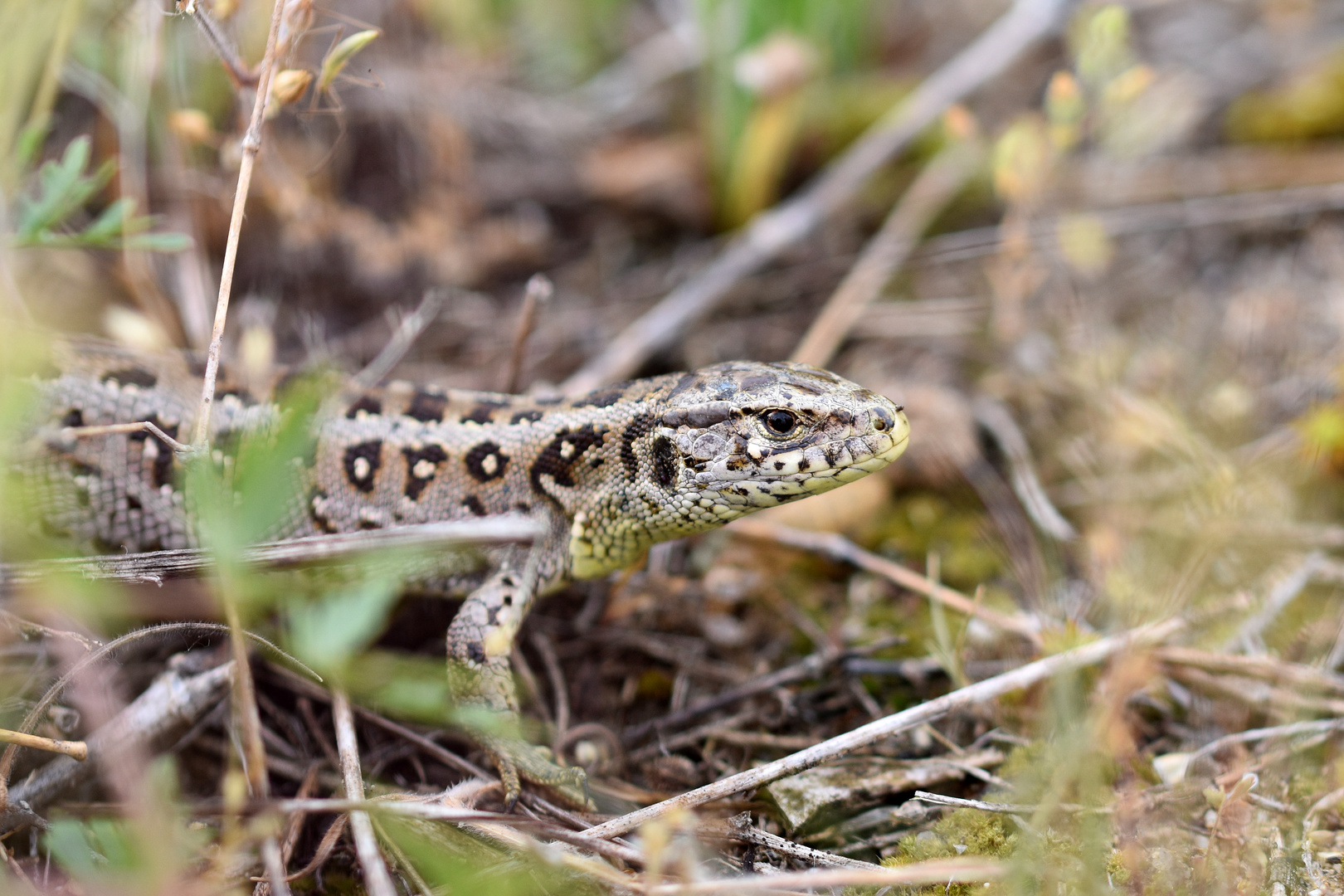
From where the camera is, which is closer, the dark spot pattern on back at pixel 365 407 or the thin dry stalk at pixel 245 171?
the thin dry stalk at pixel 245 171

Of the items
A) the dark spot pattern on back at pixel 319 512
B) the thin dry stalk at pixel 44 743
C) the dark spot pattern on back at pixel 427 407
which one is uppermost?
the dark spot pattern on back at pixel 427 407

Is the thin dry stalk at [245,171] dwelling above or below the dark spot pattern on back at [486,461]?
above

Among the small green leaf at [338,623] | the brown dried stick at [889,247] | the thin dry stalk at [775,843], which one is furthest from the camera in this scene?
the brown dried stick at [889,247]

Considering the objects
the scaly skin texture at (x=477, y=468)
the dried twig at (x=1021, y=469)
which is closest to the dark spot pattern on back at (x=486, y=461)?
the scaly skin texture at (x=477, y=468)

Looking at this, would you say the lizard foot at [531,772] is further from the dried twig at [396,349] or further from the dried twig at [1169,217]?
the dried twig at [1169,217]

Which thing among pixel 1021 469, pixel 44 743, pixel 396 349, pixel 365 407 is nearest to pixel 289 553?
pixel 44 743

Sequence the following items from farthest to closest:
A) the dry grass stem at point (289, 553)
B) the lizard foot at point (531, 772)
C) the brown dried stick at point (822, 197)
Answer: the brown dried stick at point (822, 197) < the lizard foot at point (531, 772) < the dry grass stem at point (289, 553)

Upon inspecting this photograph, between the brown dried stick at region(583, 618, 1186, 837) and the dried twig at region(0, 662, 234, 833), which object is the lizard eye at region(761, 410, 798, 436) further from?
the dried twig at region(0, 662, 234, 833)

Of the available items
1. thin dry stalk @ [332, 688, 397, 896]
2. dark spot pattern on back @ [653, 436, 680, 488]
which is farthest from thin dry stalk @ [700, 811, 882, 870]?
dark spot pattern on back @ [653, 436, 680, 488]

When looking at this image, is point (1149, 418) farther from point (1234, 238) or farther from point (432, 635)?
point (432, 635)
